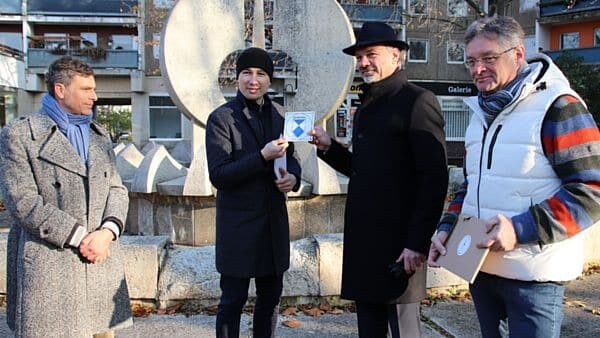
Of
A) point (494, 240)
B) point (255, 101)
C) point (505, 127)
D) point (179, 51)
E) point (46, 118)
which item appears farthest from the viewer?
point (179, 51)

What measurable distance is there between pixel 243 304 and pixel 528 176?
1793 millimetres

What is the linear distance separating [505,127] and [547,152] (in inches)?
7.3

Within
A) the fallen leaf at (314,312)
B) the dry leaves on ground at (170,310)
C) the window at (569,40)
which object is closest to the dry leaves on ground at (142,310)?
the dry leaves on ground at (170,310)

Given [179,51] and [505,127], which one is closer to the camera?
[505,127]

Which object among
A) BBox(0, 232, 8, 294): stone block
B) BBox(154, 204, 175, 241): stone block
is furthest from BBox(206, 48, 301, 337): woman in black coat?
BBox(154, 204, 175, 241): stone block

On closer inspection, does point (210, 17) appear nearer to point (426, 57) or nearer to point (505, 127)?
point (505, 127)

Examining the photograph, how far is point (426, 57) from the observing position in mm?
31766

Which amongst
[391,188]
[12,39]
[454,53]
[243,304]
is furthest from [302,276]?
[12,39]

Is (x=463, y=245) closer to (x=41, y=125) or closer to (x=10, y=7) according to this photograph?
(x=41, y=125)

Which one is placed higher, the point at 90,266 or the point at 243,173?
the point at 243,173

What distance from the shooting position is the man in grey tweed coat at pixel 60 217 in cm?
243

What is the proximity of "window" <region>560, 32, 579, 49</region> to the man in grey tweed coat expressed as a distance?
3288 centimetres

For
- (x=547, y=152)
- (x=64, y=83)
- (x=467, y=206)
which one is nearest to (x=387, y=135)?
(x=467, y=206)

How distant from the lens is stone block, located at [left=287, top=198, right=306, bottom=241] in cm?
571
